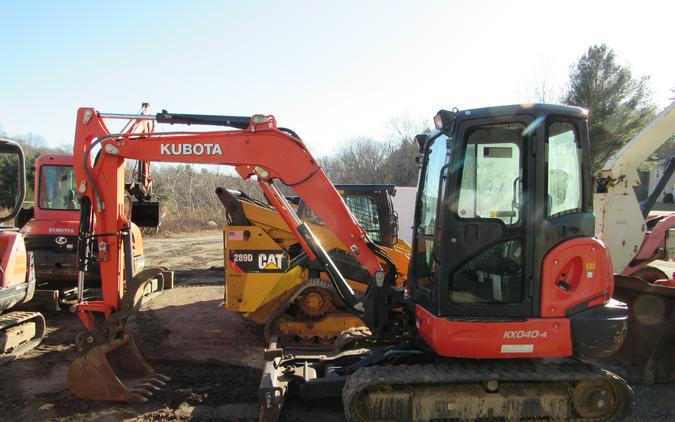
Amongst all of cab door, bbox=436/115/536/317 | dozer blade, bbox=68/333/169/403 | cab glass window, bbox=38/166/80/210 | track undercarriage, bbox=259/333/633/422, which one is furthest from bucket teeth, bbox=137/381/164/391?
cab glass window, bbox=38/166/80/210

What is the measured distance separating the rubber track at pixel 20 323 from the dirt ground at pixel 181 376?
0.09m

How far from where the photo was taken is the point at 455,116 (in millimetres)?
3492

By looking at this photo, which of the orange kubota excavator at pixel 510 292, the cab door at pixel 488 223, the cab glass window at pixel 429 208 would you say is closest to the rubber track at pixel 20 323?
→ the orange kubota excavator at pixel 510 292

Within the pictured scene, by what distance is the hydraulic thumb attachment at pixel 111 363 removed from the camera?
→ 4414mm

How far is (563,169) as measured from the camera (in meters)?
3.46

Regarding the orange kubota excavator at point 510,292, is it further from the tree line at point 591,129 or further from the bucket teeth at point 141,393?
the tree line at point 591,129

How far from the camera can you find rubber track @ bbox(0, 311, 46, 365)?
18.4 feet

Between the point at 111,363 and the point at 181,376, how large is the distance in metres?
0.78

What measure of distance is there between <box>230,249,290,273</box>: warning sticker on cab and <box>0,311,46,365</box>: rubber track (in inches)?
110

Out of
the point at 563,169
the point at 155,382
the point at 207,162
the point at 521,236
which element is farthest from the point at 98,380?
the point at 563,169

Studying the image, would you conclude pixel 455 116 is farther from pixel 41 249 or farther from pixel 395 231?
pixel 41 249

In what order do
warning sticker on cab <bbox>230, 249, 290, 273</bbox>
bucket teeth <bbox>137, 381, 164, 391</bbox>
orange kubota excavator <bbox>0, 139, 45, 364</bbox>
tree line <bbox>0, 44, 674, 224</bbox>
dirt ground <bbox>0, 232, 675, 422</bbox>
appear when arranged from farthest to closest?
tree line <bbox>0, 44, 674, 224</bbox> < warning sticker on cab <bbox>230, 249, 290, 273</bbox> < orange kubota excavator <bbox>0, 139, 45, 364</bbox> < bucket teeth <bbox>137, 381, 164, 391</bbox> < dirt ground <bbox>0, 232, 675, 422</bbox>

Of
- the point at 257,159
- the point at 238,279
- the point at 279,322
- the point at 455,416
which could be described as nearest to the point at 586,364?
the point at 455,416

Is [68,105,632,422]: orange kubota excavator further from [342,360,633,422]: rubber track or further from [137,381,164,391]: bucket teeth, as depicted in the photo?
[137,381,164,391]: bucket teeth
